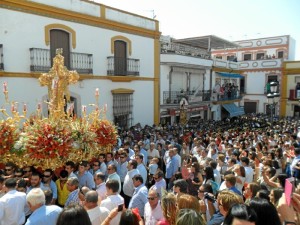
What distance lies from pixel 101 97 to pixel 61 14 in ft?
13.6

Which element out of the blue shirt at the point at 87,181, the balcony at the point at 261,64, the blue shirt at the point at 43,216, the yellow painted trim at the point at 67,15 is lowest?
the blue shirt at the point at 87,181

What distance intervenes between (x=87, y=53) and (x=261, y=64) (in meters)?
22.3

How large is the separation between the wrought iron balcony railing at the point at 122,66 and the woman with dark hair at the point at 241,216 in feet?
39.8

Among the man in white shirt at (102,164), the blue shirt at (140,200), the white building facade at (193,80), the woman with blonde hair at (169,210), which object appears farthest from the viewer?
the white building facade at (193,80)

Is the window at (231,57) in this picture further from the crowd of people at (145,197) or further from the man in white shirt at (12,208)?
the man in white shirt at (12,208)

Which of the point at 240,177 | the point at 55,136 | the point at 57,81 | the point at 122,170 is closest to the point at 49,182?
the point at 55,136

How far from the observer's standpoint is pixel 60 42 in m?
12.5

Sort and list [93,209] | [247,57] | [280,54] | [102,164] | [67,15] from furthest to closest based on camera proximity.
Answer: [247,57], [280,54], [67,15], [102,164], [93,209]

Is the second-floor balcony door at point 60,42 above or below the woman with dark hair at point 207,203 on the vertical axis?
above

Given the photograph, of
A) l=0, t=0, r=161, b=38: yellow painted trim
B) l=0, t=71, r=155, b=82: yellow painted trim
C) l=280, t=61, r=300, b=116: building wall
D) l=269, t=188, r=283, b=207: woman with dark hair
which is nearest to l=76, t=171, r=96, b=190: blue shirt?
l=269, t=188, r=283, b=207: woman with dark hair

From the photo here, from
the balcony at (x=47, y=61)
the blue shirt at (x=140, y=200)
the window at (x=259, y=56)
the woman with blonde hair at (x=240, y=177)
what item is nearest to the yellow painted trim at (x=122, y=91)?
the balcony at (x=47, y=61)

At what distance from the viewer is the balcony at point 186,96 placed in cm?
1844

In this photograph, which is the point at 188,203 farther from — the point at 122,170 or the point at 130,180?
the point at 122,170

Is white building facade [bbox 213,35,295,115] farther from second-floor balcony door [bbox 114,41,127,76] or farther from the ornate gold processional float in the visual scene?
the ornate gold processional float
